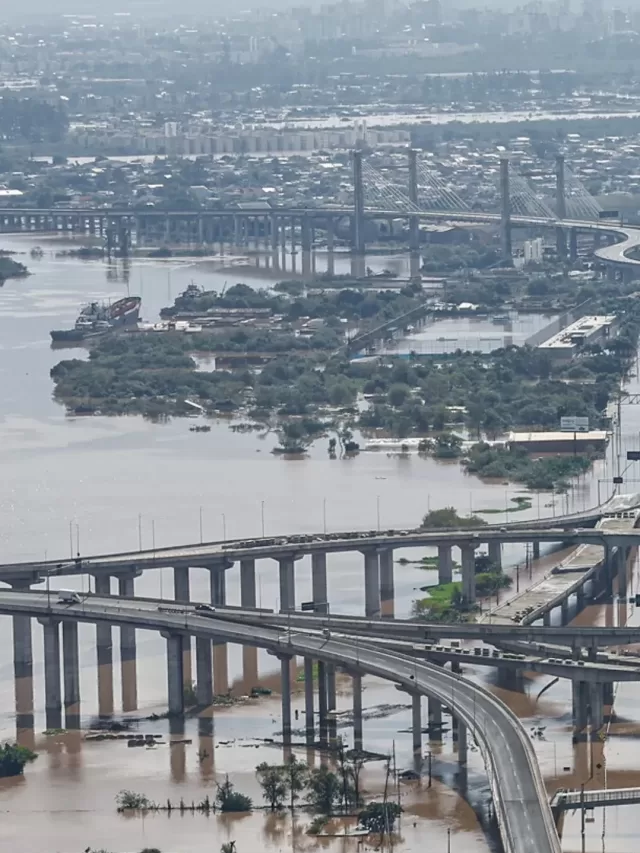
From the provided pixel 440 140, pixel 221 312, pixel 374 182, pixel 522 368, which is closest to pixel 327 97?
pixel 440 140

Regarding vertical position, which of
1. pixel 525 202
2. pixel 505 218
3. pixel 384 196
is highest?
pixel 505 218

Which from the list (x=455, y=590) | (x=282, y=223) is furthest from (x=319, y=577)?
(x=282, y=223)

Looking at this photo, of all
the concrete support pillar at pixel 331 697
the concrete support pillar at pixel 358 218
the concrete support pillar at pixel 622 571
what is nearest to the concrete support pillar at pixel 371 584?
the concrete support pillar at pixel 622 571

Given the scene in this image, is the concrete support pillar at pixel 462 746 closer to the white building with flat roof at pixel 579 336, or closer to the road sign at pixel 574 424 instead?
the road sign at pixel 574 424

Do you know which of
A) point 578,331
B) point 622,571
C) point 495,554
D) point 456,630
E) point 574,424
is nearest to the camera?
point 456,630

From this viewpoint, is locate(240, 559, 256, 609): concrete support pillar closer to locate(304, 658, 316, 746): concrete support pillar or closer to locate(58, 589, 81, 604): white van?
locate(58, 589, 81, 604): white van

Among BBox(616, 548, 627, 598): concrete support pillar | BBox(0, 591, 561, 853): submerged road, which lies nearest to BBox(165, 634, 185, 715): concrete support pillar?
BBox(0, 591, 561, 853): submerged road

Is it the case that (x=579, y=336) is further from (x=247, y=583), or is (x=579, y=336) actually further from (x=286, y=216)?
(x=286, y=216)
